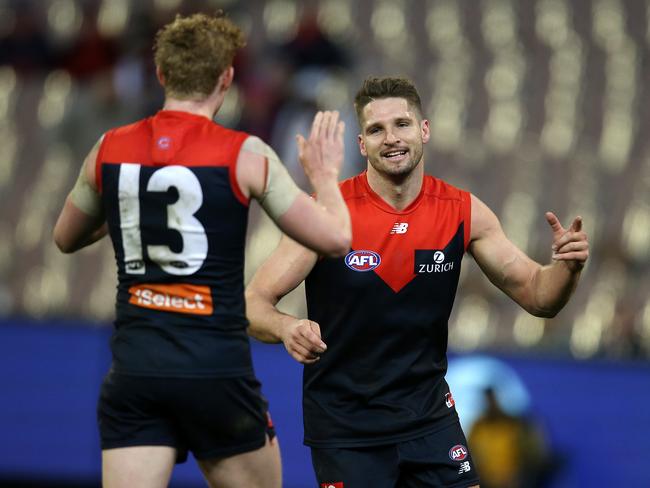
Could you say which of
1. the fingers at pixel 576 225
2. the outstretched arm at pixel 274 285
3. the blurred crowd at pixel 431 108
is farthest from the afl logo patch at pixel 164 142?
the blurred crowd at pixel 431 108

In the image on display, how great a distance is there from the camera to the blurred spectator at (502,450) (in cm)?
771

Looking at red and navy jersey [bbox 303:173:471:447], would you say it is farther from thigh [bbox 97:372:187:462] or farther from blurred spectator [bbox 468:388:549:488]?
blurred spectator [bbox 468:388:549:488]

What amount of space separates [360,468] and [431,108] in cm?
726

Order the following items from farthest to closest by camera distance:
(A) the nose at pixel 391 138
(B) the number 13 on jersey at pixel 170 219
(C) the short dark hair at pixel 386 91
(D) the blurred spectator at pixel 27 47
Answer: (D) the blurred spectator at pixel 27 47 → (C) the short dark hair at pixel 386 91 → (A) the nose at pixel 391 138 → (B) the number 13 on jersey at pixel 170 219

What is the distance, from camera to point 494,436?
7.72 m

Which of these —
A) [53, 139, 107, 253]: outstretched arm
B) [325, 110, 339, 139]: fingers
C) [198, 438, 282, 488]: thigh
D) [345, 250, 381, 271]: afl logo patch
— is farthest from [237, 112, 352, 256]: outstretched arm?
[198, 438, 282, 488]: thigh

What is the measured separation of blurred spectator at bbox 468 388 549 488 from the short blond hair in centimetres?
438

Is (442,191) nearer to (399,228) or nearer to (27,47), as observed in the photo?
(399,228)

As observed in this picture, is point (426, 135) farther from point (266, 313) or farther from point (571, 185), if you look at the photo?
point (571, 185)

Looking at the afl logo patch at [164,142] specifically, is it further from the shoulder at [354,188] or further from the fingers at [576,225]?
the fingers at [576,225]

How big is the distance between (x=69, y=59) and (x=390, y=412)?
8.41m

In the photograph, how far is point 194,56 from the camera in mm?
3863

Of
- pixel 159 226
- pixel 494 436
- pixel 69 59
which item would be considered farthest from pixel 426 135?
pixel 69 59

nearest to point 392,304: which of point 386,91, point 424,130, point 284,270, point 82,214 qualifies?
point 284,270
